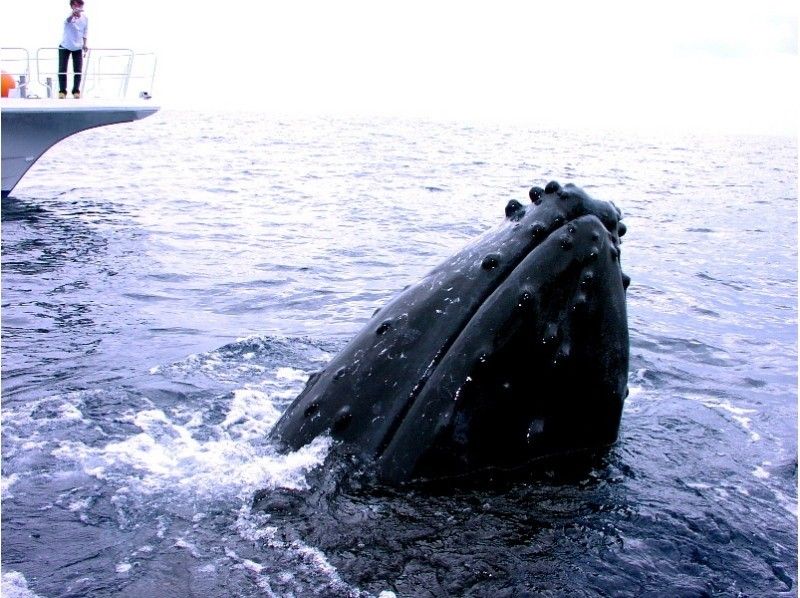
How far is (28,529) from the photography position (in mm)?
4957

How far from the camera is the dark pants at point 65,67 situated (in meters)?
21.9

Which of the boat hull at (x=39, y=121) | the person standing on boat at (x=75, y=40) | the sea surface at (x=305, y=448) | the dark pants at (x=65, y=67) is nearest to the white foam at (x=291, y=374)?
the sea surface at (x=305, y=448)

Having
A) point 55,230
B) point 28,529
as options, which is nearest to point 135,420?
point 28,529

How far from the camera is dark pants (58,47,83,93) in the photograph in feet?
71.9

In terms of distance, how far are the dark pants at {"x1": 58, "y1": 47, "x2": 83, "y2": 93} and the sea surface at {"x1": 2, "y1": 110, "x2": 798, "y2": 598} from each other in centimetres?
497

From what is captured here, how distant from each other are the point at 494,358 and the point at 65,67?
69.5 feet

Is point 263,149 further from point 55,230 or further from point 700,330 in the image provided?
point 700,330

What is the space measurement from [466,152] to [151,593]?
51385 mm

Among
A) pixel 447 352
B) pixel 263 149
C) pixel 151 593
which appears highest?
pixel 447 352

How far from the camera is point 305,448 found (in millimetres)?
5145

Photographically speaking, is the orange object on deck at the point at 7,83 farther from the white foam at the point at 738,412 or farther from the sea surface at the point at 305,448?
the white foam at the point at 738,412

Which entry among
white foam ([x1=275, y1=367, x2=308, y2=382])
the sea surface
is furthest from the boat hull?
white foam ([x1=275, y1=367, x2=308, y2=382])

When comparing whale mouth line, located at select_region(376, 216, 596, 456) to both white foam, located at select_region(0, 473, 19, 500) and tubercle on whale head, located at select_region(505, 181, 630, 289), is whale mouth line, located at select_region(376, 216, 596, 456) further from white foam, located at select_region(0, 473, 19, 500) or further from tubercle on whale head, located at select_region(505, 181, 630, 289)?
white foam, located at select_region(0, 473, 19, 500)

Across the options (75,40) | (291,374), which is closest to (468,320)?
(291,374)
